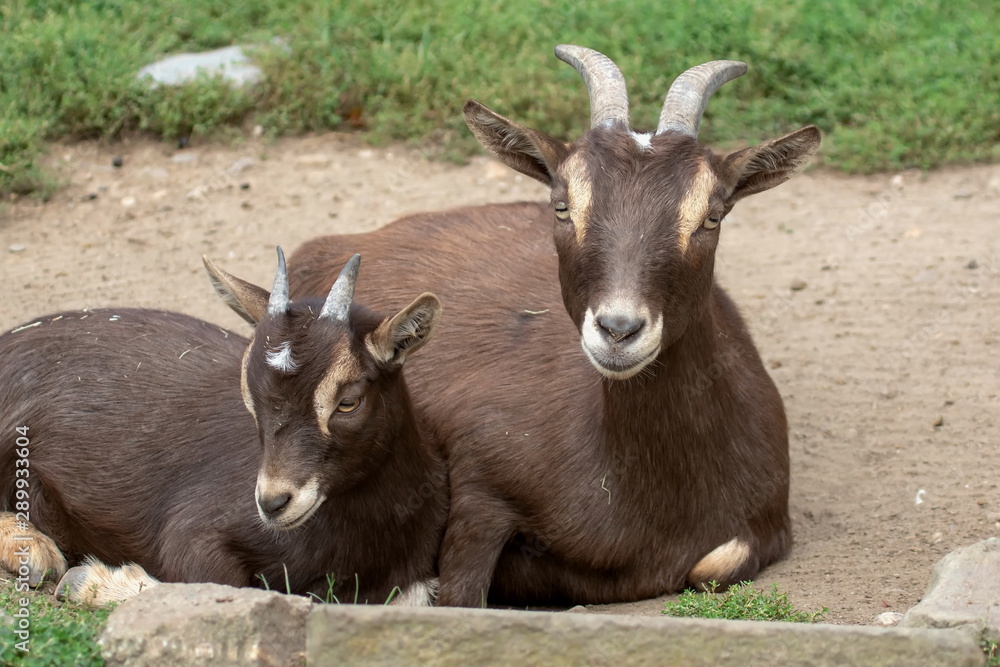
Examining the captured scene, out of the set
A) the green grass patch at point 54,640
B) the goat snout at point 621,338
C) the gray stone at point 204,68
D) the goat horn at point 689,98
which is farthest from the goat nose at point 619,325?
the gray stone at point 204,68

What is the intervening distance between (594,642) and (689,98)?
8.30 ft

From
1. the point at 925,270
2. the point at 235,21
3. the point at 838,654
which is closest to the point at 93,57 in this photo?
the point at 235,21

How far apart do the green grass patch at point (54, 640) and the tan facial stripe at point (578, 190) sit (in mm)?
2363

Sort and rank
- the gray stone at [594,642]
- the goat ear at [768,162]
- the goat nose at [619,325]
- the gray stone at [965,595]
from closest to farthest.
Result: the gray stone at [594,642] → the gray stone at [965,595] → the goat nose at [619,325] → the goat ear at [768,162]

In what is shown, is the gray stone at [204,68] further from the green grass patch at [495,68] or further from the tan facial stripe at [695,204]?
the tan facial stripe at [695,204]

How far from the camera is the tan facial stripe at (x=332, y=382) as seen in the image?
17.4 ft

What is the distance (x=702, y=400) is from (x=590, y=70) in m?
1.58

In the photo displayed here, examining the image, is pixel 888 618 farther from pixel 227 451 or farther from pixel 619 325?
pixel 227 451

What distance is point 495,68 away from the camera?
35.7ft

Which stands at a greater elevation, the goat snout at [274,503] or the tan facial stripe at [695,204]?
the tan facial stripe at [695,204]

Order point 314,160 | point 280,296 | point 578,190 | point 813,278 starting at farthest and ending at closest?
point 314,160 → point 813,278 → point 578,190 → point 280,296

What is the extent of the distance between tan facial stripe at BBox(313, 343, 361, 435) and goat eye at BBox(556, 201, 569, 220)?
3.43ft

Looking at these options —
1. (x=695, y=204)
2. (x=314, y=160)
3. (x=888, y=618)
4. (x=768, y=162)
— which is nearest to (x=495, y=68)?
(x=314, y=160)

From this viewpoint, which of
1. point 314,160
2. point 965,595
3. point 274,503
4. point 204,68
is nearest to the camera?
point 965,595
